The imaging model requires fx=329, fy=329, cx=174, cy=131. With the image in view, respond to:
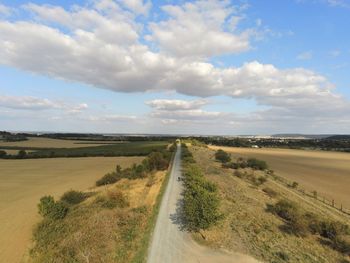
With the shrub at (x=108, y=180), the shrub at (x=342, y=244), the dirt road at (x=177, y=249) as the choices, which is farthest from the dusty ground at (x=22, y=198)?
the shrub at (x=342, y=244)

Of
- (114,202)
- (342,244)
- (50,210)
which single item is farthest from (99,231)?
(342,244)

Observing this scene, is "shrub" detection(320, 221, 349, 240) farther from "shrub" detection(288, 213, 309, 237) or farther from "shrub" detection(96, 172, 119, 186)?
"shrub" detection(96, 172, 119, 186)

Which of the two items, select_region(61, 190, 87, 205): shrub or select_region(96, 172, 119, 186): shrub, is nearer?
select_region(61, 190, 87, 205): shrub

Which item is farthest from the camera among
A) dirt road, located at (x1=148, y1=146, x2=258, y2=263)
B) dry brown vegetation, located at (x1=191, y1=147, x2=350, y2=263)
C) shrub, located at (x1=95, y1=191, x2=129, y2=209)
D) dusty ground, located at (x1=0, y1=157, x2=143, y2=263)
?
shrub, located at (x1=95, y1=191, x2=129, y2=209)

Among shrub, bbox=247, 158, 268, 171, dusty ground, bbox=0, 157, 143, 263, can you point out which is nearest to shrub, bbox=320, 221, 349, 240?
dusty ground, bbox=0, 157, 143, 263

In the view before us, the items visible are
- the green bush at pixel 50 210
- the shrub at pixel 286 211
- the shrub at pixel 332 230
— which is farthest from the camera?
the green bush at pixel 50 210

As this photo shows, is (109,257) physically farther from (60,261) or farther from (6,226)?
(6,226)

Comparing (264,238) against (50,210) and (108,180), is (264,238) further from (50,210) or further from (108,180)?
(108,180)

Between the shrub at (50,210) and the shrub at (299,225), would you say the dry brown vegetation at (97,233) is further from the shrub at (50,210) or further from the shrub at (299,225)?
the shrub at (299,225)
